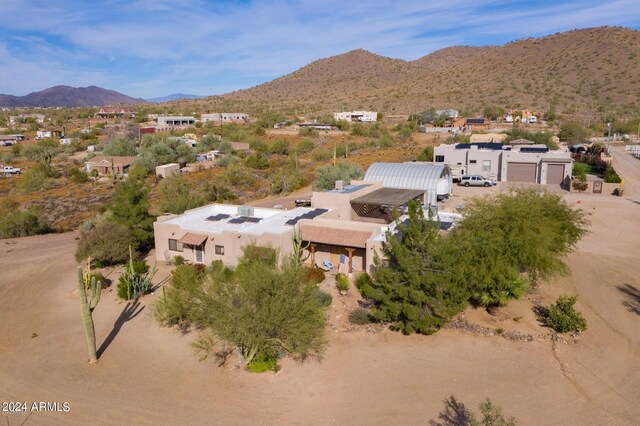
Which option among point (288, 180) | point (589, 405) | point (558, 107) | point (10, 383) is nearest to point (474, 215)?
point (589, 405)

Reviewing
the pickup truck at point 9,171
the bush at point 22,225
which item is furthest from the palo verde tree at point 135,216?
the pickup truck at point 9,171

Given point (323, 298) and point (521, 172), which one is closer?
point (323, 298)

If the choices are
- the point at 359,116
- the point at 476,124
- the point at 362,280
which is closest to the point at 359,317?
the point at 362,280

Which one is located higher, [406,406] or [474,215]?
[474,215]

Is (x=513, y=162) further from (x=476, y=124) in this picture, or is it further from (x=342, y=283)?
(x=476, y=124)

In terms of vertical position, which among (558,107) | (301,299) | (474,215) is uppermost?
(558,107)

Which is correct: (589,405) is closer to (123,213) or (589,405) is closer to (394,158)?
(123,213)

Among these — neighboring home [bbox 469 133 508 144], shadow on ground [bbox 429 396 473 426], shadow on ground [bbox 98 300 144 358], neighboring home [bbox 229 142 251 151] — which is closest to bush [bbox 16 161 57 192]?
neighboring home [bbox 229 142 251 151]

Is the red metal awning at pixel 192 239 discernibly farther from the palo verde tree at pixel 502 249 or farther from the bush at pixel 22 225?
the bush at pixel 22 225
